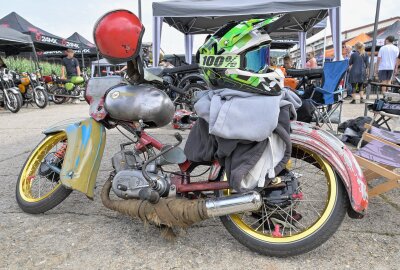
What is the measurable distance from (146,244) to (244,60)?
1.27 meters

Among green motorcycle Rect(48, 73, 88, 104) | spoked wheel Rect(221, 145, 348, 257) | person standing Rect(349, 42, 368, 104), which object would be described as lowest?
spoked wheel Rect(221, 145, 348, 257)

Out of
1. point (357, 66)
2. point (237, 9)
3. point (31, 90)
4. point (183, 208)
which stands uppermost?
point (237, 9)

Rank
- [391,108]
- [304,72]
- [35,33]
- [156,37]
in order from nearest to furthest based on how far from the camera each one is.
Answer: [391,108], [304,72], [156,37], [35,33]

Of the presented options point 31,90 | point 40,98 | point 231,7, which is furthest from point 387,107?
point 31,90

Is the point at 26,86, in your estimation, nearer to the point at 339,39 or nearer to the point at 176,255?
the point at 339,39

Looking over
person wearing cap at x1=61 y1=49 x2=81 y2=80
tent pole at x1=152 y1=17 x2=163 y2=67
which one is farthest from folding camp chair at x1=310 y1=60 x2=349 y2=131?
person wearing cap at x1=61 y1=49 x2=81 y2=80

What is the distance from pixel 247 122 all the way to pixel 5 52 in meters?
14.9

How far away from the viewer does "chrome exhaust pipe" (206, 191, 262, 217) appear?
1.88 metres

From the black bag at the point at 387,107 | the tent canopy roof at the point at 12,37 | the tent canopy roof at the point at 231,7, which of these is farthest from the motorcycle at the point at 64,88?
the black bag at the point at 387,107

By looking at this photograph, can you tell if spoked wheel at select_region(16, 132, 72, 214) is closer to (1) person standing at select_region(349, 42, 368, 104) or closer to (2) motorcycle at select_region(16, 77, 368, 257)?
(2) motorcycle at select_region(16, 77, 368, 257)

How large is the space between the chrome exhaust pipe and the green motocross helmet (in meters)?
0.57

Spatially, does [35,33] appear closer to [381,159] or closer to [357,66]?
[357,66]

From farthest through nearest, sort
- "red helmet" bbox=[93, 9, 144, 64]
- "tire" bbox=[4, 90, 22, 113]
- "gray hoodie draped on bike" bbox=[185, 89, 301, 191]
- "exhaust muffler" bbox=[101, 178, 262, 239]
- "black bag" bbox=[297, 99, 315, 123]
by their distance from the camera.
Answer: "tire" bbox=[4, 90, 22, 113] → "black bag" bbox=[297, 99, 315, 123] → "red helmet" bbox=[93, 9, 144, 64] → "exhaust muffler" bbox=[101, 178, 262, 239] → "gray hoodie draped on bike" bbox=[185, 89, 301, 191]

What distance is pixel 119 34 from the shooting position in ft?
6.67
